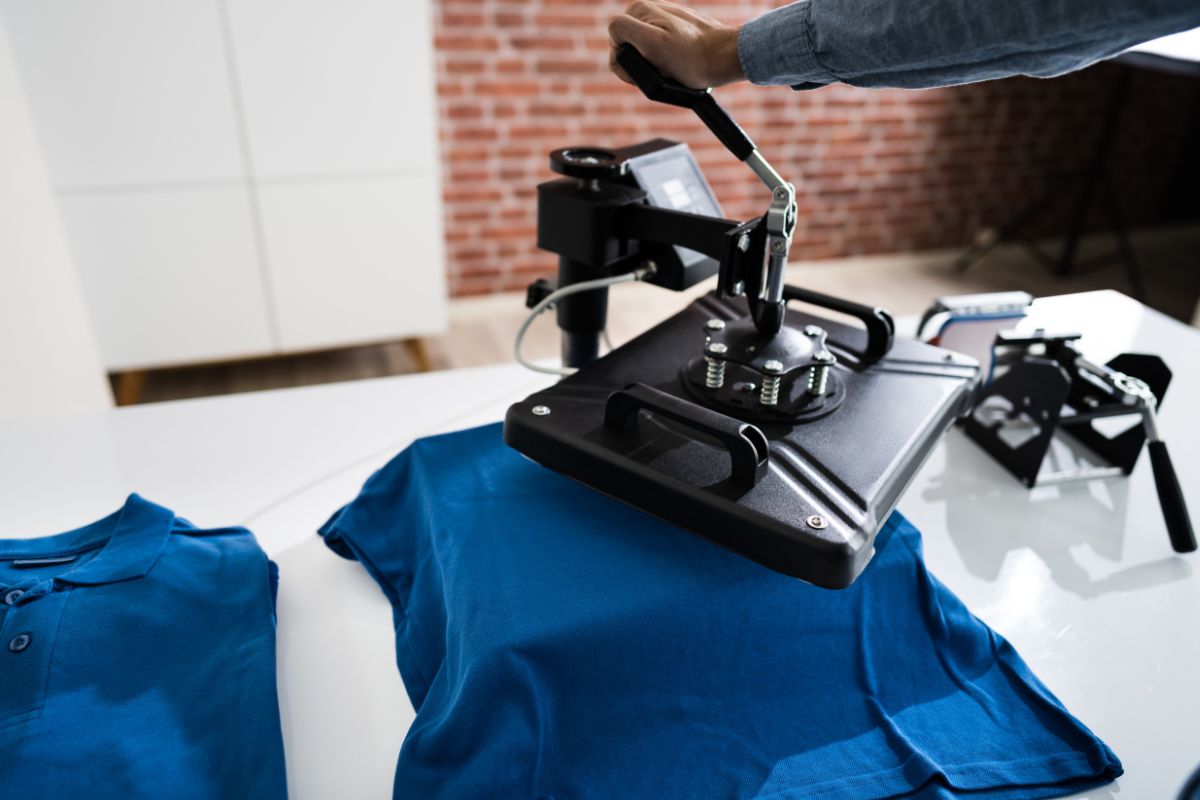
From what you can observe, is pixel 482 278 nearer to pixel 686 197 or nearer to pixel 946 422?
pixel 686 197

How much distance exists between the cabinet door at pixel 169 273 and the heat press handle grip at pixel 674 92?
1788 millimetres

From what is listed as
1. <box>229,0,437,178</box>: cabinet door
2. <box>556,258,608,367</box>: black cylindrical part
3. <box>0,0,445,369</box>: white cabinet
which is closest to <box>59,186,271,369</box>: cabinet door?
<box>0,0,445,369</box>: white cabinet

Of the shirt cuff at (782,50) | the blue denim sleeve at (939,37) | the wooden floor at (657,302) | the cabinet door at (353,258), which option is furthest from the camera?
the wooden floor at (657,302)

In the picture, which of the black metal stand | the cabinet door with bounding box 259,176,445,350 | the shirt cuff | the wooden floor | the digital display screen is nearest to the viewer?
the shirt cuff

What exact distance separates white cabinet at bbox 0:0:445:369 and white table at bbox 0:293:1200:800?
1.34m

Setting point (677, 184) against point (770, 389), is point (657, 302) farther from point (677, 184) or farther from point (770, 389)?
point (770, 389)

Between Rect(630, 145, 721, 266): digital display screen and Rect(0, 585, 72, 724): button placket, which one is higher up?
Rect(630, 145, 721, 266): digital display screen

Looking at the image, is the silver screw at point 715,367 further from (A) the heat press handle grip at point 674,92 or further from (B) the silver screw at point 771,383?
(A) the heat press handle grip at point 674,92

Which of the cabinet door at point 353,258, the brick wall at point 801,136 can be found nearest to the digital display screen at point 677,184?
the cabinet door at point 353,258

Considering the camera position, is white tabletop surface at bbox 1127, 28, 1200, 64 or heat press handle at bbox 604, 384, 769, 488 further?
white tabletop surface at bbox 1127, 28, 1200, 64

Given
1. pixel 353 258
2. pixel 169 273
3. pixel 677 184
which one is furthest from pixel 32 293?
pixel 677 184

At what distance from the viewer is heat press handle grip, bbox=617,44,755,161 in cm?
84

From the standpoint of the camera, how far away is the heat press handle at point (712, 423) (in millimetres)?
714

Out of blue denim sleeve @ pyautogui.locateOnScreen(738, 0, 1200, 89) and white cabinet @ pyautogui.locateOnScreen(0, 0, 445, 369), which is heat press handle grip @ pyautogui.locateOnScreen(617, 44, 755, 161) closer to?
blue denim sleeve @ pyautogui.locateOnScreen(738, 0, 1200, 89)
